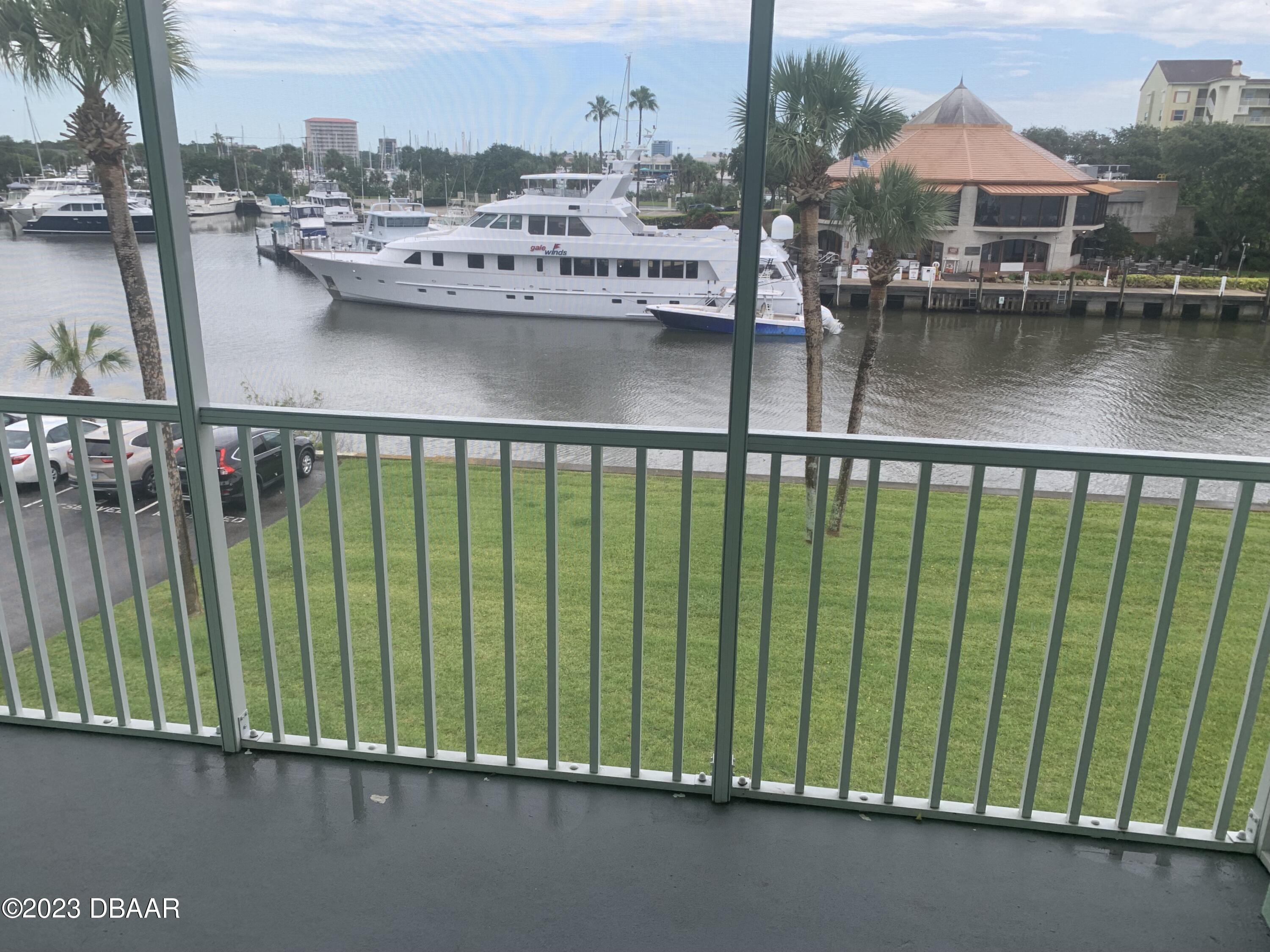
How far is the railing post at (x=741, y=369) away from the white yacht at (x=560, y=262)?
0.16 feet

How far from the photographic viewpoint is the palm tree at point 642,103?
1868 millimetres

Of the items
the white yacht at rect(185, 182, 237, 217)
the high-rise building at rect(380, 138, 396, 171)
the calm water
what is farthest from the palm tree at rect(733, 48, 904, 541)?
the white yacht at rect(185, 182, 237, 217)

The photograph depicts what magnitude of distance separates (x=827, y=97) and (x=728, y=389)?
641 millimetres

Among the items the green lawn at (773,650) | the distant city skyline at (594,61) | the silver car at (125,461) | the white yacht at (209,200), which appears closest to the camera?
the distant city skyline at (594,61)

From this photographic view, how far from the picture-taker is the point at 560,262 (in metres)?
2.03

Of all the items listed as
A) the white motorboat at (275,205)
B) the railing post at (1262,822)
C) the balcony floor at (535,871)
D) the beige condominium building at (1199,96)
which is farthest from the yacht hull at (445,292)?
the railing post at (1262,822)

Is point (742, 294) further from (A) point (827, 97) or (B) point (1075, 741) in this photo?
(B) point (1075, 741)

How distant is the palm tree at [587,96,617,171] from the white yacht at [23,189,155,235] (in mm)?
1056

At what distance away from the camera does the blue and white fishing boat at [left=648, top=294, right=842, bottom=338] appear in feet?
6.48

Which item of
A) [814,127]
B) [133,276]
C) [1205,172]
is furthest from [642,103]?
[133,276]

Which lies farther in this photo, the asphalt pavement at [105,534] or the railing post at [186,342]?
the asphalt pavement at [105,534]

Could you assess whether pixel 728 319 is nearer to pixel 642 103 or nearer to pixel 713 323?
pixel 713 323

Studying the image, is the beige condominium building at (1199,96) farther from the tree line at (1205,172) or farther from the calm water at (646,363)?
the calm water at (646,363)

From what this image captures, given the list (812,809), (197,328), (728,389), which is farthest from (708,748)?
(197,328)
